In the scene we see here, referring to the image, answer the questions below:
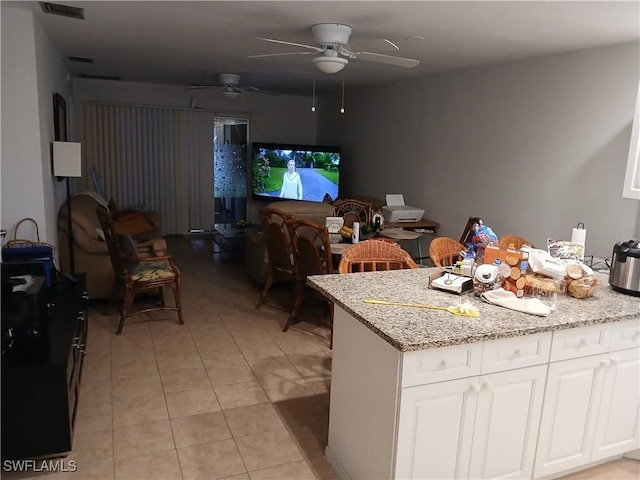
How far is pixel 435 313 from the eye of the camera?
2.00m

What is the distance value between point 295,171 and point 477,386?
19.7 feet

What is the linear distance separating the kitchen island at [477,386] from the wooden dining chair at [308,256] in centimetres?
128

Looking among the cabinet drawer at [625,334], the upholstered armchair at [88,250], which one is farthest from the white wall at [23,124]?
the cabinet drawer at [625,334]

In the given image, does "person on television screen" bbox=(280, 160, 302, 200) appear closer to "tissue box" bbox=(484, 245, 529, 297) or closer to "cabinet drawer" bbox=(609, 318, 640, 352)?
"tissue box" bbox=(484, 245, 529, 297)

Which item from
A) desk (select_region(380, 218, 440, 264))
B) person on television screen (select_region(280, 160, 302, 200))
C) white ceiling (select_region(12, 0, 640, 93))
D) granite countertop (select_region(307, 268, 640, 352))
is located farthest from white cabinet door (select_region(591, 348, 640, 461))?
person on television screen (select_region(280, 160, 302, 200))

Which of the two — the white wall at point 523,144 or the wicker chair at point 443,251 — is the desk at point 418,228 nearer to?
the white wall at point 523,144

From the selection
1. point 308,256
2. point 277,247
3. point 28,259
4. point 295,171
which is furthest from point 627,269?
point 295,171

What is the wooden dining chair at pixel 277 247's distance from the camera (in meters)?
4.08

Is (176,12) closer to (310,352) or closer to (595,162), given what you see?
(310,352)

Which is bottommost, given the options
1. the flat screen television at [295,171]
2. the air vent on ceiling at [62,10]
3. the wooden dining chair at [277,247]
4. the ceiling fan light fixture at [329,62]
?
the wooden dining chair at [277,247]

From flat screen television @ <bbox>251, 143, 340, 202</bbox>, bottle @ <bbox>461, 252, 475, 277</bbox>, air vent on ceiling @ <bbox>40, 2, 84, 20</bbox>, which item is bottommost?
bottle @ <bbox>461, 252, 475, 277</bbox>

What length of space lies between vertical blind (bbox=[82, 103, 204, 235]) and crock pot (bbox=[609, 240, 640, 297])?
247 inches

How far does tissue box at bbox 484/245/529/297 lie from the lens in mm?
2225

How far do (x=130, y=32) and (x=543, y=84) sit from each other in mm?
3378
